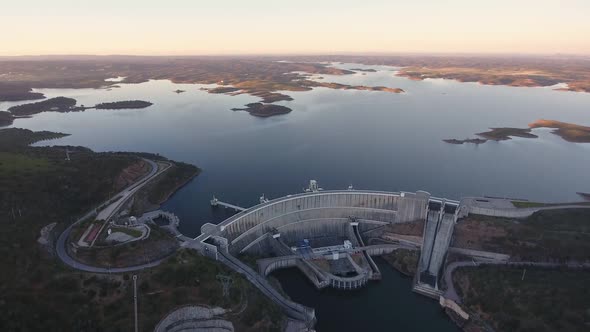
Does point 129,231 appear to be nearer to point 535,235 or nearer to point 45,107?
point 535,235

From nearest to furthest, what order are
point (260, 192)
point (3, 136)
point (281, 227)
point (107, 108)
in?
1. point (281, 227)
2. point (260, 192)
3. point (3, 136)
4. point (107, 108)

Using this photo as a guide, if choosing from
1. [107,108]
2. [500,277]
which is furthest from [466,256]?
[107,108]

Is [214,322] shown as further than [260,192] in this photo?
No

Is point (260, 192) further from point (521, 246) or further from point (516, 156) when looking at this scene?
point (516, 156)

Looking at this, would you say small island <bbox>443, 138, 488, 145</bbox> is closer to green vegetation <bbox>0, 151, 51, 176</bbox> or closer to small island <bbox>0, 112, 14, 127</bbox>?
green vegetation <bbox>0, 151, 51, 176</bbox>

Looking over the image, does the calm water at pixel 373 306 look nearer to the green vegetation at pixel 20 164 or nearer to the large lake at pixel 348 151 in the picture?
the large lake at pixel 348 151

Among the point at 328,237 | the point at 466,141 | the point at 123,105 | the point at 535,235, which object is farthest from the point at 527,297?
the point at 123,105

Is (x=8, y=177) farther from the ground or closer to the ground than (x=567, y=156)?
farther from the ground
